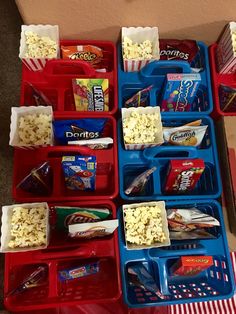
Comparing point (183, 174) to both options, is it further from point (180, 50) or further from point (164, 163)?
point (180, 50)

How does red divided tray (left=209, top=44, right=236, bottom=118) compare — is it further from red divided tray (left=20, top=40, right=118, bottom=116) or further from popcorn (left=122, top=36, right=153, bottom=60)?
red divided tray (left=20, top=40, right=118, bottom=116)

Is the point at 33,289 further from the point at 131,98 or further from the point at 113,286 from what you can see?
the point at 131,98

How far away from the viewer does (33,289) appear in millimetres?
1073

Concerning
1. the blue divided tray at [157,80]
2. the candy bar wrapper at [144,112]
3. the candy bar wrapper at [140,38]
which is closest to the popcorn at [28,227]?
the candy bar wrapper at [144,112]

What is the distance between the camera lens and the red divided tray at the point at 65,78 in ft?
3.77

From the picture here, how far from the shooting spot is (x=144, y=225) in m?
1.03

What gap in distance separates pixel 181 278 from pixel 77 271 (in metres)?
0.35

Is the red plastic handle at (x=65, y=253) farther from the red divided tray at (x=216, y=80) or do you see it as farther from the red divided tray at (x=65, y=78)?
the red divided tray at (x=216, y=80)

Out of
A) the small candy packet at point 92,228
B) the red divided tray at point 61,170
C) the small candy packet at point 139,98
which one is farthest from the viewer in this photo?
the small candy packet at point 139,98

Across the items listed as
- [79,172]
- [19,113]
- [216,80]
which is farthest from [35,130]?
[216,80]

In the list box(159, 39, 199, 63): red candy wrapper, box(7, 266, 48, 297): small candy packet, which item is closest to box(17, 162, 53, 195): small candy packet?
box(7, 266, 48, 297): small candy packet

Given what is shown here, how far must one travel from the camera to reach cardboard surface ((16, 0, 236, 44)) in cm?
108

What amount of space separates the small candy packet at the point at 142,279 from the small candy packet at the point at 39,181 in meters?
0.36

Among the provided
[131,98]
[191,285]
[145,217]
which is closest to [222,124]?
[131,98]
